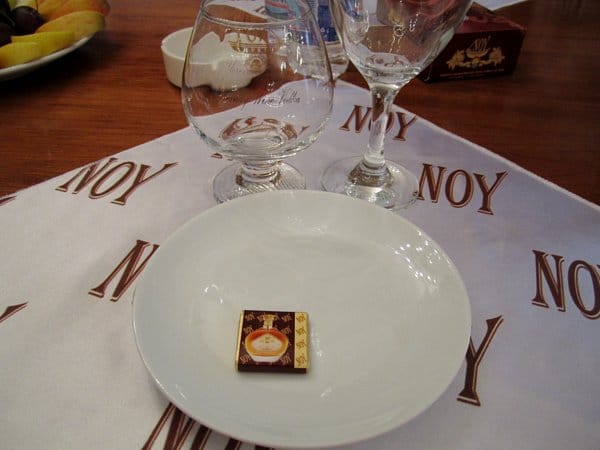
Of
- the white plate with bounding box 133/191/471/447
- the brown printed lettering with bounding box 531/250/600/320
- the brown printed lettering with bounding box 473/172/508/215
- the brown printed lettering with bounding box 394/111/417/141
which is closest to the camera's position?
the white plate with bounding box 133/191/471/447

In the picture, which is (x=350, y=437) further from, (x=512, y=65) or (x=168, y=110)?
(x=512, y=65)

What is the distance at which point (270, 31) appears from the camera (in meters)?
0.45

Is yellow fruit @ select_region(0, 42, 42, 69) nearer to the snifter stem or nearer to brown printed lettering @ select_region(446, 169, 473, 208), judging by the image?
the snifter stem

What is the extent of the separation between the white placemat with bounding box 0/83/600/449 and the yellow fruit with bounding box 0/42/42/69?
0.21 metres

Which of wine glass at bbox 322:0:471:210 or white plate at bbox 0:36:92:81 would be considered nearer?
wine glass at bbox 322:0:471:210

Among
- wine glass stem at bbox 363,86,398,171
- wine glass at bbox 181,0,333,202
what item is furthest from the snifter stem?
wine glass stem at bbox 363,86,398,171

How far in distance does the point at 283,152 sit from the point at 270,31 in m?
0.11

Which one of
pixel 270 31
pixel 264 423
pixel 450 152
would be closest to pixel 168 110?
pixel 270 31

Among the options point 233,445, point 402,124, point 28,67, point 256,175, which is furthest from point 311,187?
point 28,67

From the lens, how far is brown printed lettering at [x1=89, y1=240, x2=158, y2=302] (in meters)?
0.38

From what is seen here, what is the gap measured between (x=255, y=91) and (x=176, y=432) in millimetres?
341

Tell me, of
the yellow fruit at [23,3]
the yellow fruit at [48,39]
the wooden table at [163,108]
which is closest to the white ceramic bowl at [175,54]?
the wooden table at [163,108]

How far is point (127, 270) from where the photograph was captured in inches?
15.7

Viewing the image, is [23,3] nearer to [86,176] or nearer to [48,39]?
[48,39]
